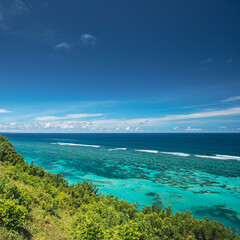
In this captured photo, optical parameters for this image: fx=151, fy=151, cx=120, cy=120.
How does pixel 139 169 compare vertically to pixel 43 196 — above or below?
below

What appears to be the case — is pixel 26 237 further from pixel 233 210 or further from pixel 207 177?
pixel 207 177

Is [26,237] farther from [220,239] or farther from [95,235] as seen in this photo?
[220,239]

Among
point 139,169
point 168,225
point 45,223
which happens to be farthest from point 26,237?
point 139,169

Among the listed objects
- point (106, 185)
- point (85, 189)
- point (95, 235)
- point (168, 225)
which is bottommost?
point (106, 185)

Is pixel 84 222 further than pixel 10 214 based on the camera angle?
No

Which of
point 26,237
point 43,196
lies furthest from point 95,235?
point 43,196

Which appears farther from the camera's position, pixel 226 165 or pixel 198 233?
pixel 226 165

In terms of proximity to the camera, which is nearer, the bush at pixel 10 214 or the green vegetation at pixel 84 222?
the green vegetation at pixel 84 222

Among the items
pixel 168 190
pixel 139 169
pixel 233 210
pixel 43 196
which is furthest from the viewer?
pixel 139 169

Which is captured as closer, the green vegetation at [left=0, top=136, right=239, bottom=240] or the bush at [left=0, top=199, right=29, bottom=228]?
the green vegetation at [left=0, top=136, right=239, bottom=240]

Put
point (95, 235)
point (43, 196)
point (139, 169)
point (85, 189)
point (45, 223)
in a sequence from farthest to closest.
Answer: point (139, 169), point (85, 189), point (43, 196), point (45, 223), point (95, 235)

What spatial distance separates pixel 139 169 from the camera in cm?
4088

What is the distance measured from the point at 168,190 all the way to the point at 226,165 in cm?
2739

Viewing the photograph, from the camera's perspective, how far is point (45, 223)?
10.5 metres
